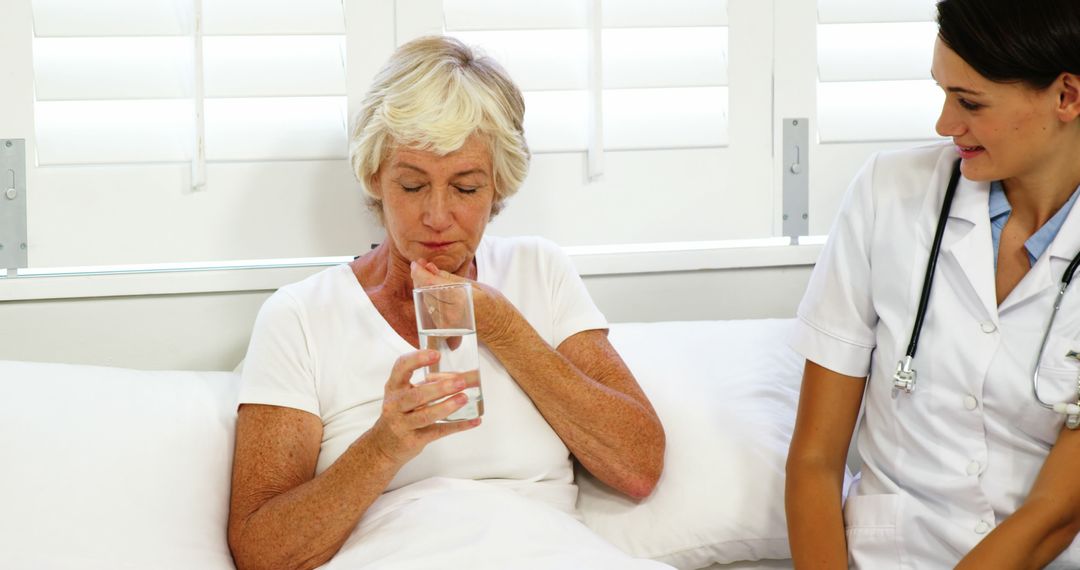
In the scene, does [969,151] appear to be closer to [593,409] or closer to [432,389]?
[593,409]

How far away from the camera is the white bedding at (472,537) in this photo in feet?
4.83

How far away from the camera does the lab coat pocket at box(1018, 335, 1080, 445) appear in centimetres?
153

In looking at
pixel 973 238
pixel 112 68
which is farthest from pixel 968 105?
pixel 112 68

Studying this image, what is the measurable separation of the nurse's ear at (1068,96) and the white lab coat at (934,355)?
141 millimetres

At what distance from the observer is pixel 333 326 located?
175 cm

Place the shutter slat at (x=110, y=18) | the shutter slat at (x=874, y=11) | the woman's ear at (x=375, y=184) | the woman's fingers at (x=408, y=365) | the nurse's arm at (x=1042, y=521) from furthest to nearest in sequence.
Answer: the shutter slat at (x=874, y=11) → the shutter slat at (x=110, y=18) → the woman's ear at (x=375, y=184) → the nurse's arm at (x=1042, y=521) → the woman's fingers at (x=408, y=365)

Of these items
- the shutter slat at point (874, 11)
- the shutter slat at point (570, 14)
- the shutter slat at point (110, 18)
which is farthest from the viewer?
the shutter slat at point (874, 11)

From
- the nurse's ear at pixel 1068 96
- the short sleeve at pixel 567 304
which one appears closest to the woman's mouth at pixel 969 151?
the nurse's ear at pixel 1068 96

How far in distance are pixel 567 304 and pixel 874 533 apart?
2.00 ft

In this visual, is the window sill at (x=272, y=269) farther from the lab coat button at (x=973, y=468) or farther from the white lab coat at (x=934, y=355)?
the lab coat button at (x=973, y=468)

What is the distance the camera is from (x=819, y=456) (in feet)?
5.63

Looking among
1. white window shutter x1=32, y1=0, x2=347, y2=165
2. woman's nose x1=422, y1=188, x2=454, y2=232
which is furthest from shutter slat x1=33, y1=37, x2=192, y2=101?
woman's nose x1=422, y1=188, x2=454, y2=232

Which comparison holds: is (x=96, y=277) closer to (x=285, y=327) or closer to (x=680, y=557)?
(x=285, y=327)

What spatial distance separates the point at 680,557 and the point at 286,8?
1.22 m
